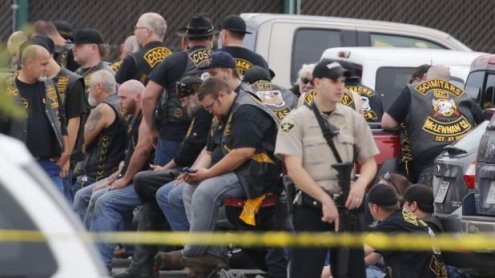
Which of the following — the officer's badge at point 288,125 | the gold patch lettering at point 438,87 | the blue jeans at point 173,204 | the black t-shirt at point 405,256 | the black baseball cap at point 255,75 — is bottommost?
the blue jeans at point 173,204

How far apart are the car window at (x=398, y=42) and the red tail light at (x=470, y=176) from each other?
5191mm

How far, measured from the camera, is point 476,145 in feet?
34.3

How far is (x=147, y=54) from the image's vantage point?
42.5ft

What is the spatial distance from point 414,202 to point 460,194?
1.29ft

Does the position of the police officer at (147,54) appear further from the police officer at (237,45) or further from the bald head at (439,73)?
the bald head at (439,73)

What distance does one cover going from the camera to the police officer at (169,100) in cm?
1124

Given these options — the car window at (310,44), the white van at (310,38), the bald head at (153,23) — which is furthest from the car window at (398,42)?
the bald head at (153,23)

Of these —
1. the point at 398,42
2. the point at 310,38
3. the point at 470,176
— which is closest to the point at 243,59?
the point at 470,176

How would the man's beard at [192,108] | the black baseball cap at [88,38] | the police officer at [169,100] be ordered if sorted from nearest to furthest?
the man's beard at [192,108]
the police officer at [169,100]
the black baseball cap at [88,38]

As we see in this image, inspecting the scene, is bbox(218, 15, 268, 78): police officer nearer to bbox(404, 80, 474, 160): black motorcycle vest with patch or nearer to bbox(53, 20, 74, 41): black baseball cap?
bbox(404, 80, 474, 160): black motorcycle vest with patch

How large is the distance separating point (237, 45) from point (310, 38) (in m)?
3.08

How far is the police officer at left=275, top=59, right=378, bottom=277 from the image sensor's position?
901 centimetres

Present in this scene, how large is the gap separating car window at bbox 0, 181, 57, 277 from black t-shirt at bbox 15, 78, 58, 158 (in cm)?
695

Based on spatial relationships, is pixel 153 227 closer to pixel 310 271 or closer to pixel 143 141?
pixel 143 141
